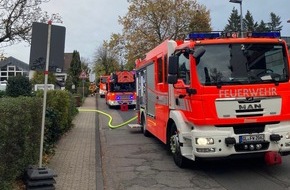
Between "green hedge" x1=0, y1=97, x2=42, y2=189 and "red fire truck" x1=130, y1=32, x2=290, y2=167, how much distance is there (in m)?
3.03

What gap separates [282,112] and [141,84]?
7.17m

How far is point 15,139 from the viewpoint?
6836mm

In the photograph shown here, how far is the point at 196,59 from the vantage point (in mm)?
8266

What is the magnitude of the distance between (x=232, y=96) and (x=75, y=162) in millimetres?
4447

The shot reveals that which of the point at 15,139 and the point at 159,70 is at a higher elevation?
the point at 159,70

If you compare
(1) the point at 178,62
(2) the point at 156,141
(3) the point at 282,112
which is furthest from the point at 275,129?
(2) the point at 156,141

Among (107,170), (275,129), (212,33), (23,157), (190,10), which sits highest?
(190,10)

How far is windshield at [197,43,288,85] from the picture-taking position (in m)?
8.12

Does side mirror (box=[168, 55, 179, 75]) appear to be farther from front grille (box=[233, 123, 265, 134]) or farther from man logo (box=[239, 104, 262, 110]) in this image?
front grille (box=[233, 123, 265, 134])

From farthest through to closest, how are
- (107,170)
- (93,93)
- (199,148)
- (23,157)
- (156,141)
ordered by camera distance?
(93,93), (156,141), (107,170), (199,148), (23,157)

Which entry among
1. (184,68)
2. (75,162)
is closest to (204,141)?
(184,68)

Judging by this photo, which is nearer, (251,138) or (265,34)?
(251,138)

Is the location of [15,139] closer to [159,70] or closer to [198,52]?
[198,52]

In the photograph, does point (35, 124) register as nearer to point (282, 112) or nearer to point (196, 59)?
point (196, 59)
